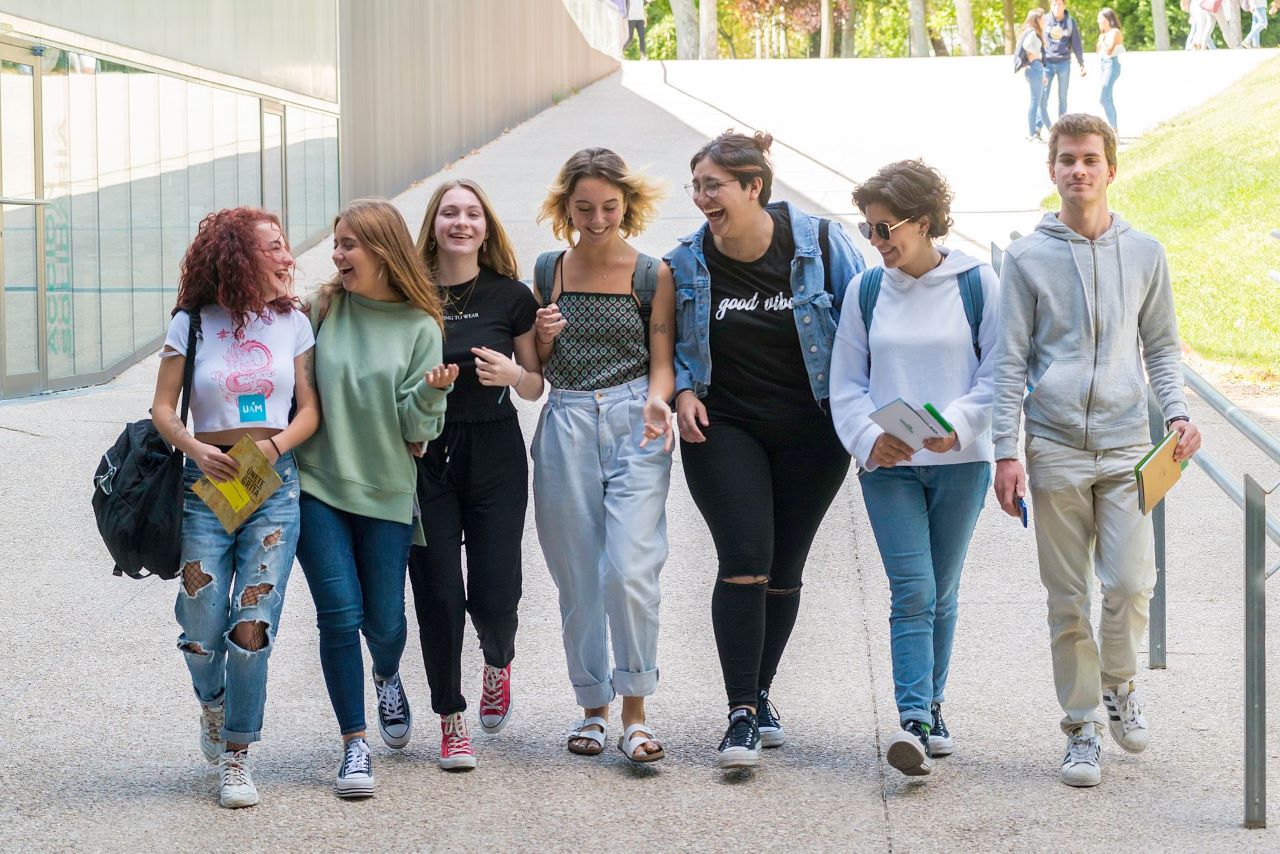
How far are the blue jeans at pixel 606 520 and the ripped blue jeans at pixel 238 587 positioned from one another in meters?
0.77

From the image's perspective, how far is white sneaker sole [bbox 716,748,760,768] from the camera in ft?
14.6

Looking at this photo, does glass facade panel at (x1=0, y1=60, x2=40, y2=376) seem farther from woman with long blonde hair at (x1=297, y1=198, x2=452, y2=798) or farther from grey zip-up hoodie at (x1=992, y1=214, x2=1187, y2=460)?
grey zip-up hoodie at (x1=992, y1=214, x2=1187, y2=460)

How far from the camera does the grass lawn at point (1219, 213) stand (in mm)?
11461

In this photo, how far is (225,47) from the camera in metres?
14.2

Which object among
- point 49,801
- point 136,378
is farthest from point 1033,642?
point 136,378

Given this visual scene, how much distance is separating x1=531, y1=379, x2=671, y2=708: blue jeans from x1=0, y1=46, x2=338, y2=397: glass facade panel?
7126 millimetres

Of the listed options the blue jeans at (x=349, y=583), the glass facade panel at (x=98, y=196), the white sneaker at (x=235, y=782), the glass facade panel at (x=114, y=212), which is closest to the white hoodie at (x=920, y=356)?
the blue jeans at (x=349, y=583)

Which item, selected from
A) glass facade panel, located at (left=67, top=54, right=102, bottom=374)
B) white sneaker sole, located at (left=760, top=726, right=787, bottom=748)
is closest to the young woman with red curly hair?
white sneaker sole, located at (left=760, top=726, right=787, bottom=748)

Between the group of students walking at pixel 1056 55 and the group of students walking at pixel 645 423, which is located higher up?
the group of students walking at pixel 1056 55

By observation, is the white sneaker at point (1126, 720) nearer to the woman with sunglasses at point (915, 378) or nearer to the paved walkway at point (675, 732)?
the paved walkway at point (675, 732)

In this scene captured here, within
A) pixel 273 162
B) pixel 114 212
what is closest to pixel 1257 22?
pixel 273 162

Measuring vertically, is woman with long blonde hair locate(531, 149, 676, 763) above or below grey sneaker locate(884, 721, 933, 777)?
above

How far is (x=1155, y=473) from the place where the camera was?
4.11 metres

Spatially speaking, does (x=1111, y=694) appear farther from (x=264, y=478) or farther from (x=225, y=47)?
(x=225, y=47)
